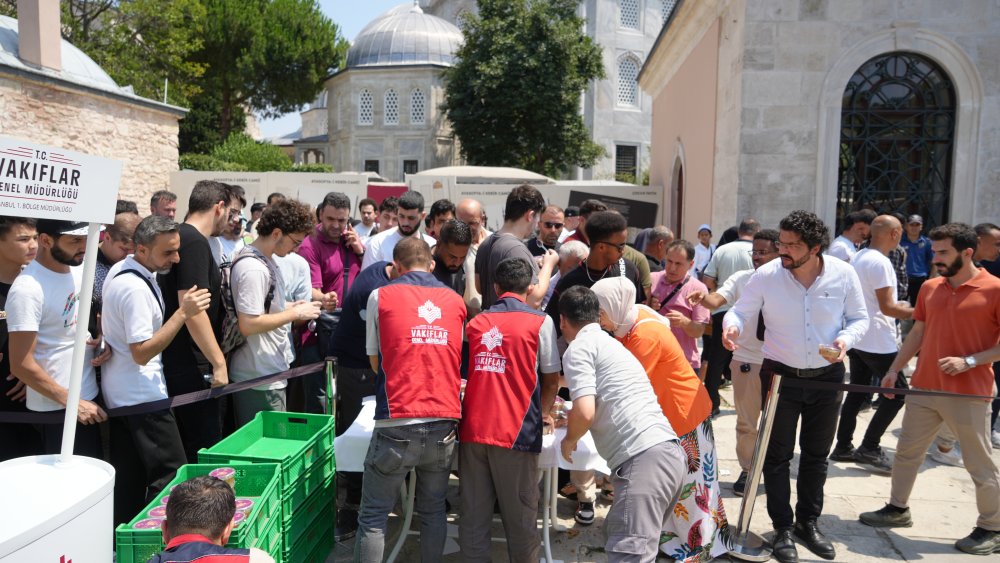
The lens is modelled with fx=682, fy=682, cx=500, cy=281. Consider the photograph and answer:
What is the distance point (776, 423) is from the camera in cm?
420

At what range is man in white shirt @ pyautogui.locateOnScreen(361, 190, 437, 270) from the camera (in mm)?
5715

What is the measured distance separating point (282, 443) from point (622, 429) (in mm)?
2026

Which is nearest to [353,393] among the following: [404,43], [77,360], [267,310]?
[267,310]

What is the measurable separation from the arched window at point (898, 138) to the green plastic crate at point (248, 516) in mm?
8536

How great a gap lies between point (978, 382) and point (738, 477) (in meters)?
1.83

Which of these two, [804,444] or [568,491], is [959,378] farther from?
[568,491]

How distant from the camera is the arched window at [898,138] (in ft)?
30.2

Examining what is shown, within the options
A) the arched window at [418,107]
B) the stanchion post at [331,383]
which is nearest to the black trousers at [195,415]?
the stanchion post at [331,383]

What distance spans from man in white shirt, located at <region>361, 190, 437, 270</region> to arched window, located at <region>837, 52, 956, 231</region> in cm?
640

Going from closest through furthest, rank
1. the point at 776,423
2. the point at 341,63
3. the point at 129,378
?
1. the point at 129,378
2. the point at 776,423
3. the point at 341,63

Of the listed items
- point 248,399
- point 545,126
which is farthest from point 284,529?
point 545,126

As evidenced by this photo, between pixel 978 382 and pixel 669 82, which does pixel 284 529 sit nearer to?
pixel 978 382

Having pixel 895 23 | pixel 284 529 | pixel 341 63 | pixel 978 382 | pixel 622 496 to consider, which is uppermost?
pixel 341 63

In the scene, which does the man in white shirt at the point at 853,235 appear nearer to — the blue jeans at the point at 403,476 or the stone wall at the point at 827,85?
the stone wall at the point at 827,85
